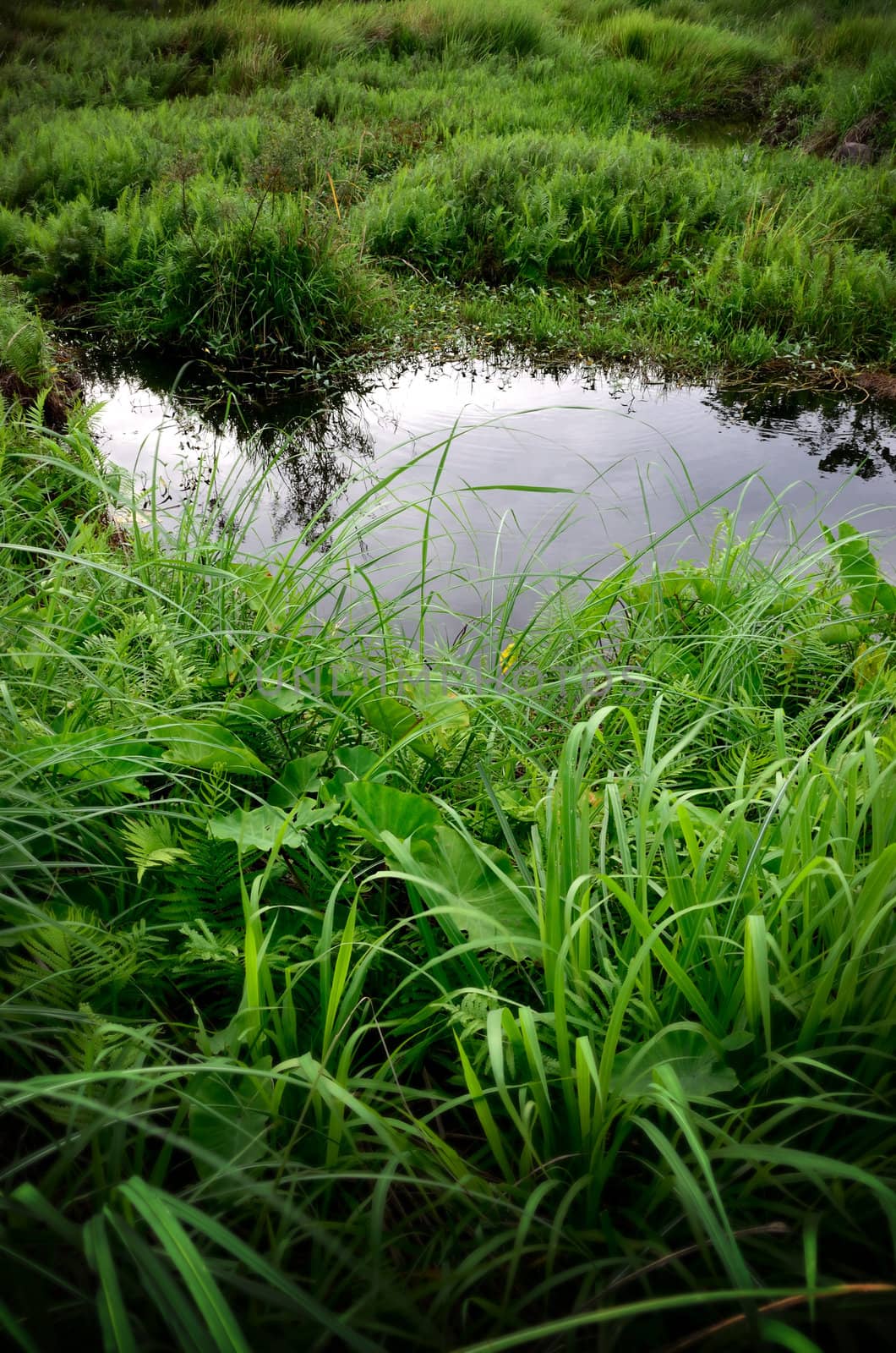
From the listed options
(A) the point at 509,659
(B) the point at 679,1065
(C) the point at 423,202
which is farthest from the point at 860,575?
(C) the point at 423,202

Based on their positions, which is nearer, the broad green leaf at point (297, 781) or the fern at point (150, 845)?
the fern at point (150, 845)

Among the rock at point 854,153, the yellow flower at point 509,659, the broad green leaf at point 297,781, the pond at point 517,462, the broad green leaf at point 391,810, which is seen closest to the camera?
the broad green leaf at point 391,810

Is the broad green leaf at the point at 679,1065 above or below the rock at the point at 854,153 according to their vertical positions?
below

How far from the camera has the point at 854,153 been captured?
21.9 ft

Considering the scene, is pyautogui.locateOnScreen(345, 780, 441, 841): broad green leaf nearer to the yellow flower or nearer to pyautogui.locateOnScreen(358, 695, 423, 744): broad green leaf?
pyautogui.locateOnScreen(358, 695, 423, 744): broad green leaf

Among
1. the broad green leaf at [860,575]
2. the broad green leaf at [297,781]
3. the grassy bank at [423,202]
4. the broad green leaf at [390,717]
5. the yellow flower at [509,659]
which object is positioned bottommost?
the broad green leaf at [297,781]

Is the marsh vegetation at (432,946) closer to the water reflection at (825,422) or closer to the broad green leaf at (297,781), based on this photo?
the broad green leaf at (297,781)

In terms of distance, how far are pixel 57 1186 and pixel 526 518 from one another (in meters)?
2.26

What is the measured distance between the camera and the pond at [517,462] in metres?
2.59

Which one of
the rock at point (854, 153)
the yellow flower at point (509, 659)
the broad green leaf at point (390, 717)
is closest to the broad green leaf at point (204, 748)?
the broad green leaf at point (390, 717)

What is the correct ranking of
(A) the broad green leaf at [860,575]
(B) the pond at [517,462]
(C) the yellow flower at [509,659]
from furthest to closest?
(B) the pond at [517,462]
(A) the broad green leaf at [860,575]
(C) the yellow flower at [509,659]

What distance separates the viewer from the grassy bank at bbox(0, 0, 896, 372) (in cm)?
418

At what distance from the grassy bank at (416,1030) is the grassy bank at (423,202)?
10.2ft

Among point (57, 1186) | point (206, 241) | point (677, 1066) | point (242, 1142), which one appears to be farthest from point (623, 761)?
point (206, 241)
